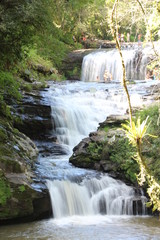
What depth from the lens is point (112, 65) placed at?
24.3 metres

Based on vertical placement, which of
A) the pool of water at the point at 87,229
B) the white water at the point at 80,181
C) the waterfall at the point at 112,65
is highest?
the waterfall at the point at 112,65

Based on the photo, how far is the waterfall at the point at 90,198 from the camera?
26.9 feet

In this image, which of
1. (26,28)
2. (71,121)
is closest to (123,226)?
(26,28)

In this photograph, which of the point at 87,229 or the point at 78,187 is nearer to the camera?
the point at 87,229

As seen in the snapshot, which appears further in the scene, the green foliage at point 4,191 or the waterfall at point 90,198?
the waterfall at point 90,198

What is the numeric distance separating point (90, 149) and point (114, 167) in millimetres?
1187

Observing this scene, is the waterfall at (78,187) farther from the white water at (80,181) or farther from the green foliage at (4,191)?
the green foliage at (4,191)

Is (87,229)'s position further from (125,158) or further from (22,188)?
(125,158)

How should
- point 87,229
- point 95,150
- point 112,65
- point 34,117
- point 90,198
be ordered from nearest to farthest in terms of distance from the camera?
point 87,229, point 90,198, point 95,150, point 34,117, point 112,65

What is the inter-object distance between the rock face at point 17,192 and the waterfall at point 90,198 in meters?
0.37

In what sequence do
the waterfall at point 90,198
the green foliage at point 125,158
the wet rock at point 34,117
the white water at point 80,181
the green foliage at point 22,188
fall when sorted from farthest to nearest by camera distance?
the wet rock at point 34,117
the green foliage at point 125,158
the white water at point 80,181
the waterfall at point 90,198
the green foliage at point 22,188

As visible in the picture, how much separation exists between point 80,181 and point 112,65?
16.7 meters

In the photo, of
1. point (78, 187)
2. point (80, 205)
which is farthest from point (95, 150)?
point (80, 205)

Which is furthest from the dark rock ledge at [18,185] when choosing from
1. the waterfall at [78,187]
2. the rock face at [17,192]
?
the waterfall at [78,187]
